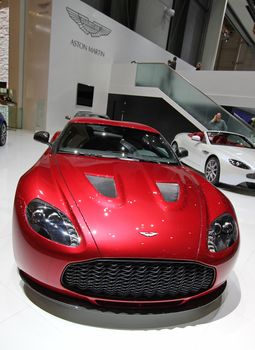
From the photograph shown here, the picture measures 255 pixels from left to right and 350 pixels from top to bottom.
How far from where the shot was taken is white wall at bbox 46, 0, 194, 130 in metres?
9.40

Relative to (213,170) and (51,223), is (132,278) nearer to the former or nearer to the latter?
(51,223)

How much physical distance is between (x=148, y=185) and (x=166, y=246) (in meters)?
0.54

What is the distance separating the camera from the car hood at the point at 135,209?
4.42 feet

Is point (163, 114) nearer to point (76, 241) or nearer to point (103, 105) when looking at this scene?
point (103, 105)

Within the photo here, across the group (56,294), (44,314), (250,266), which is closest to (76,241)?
(56,294)

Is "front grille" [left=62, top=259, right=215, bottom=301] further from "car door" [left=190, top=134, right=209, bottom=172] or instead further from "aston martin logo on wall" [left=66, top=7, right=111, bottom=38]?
"aston martin logo on wall" [left=66, top=7, right=111, bottom=38]

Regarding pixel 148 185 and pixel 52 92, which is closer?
pixel 148 185

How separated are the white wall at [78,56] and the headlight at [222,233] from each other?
8.92m

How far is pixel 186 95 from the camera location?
9.53m

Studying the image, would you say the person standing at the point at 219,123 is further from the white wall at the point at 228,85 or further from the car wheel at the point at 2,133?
the car wheel at the point at 2,133

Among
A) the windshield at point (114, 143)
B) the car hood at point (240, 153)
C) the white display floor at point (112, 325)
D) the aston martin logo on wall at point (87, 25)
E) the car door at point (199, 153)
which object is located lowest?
the white display floor at point (112, 325)

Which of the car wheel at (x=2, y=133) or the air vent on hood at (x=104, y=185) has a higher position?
the air vent on hood at (x=104, y=185)

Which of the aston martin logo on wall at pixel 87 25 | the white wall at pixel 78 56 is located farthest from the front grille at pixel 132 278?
the aston martin logo on wall at pixel 87 25

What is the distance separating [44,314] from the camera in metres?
1.54
